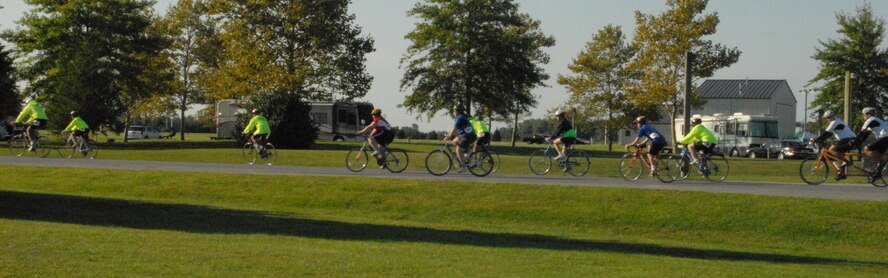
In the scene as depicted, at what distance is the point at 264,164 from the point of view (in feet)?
105

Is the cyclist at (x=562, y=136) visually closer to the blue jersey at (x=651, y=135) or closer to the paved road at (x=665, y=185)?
the paved road at (x=665, y=185)

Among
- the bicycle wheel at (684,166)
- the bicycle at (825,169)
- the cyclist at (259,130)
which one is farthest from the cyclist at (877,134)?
the cyclist at (259,130)

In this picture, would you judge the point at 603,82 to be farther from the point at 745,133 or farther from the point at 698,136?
the point at 698,136

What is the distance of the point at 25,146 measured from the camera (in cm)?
3469

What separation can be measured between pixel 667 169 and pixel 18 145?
21.8 m

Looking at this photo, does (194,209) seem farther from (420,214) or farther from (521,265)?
(521,265)

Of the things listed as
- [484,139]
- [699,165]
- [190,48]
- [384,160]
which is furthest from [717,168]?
[190,48]

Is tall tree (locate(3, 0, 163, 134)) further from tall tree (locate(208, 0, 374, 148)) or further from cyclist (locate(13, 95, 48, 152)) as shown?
cyclist (locate(13, 95, 48, 152))

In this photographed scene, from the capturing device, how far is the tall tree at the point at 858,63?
63719 mm

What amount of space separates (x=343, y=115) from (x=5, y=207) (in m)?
49.0

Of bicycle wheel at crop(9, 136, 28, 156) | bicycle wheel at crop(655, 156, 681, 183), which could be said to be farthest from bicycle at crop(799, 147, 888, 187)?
bicycle wheel at crop(9, 136, 28, 156)

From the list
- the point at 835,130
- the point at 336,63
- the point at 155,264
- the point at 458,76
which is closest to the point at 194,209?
the point at 155,264

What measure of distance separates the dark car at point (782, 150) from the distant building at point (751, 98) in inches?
1736

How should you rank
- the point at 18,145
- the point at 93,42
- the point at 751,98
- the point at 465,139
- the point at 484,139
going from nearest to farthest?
the point at 465,139 < the point at 484,139 < the point at 18,145 < the point at 93,42 < the point at 751,98
